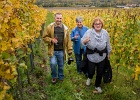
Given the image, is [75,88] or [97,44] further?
[75,88]

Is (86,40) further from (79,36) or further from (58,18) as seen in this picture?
(79,36)

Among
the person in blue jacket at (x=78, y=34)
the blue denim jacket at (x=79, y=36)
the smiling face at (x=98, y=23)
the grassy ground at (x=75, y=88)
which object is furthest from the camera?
the blue denim jacket at (x=79, y=36)

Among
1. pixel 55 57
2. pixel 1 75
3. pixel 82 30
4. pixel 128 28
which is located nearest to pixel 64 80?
pixel 55 57

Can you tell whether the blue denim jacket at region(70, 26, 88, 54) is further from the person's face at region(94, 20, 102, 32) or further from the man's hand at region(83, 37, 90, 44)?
the person's face at region(94, 20, 102, 32)

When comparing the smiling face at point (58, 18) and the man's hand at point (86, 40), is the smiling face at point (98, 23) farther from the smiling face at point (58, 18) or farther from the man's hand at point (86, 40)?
the smiling face at point (58, 18)

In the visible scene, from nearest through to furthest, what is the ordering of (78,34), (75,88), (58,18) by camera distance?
1. (58,18)
2. (75,88)
3. (78,34)

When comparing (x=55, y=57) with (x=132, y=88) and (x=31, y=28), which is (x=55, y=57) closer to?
(x=31, y=28)

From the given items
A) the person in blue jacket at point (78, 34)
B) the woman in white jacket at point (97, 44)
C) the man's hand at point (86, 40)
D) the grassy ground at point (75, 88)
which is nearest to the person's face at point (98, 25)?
the woman in white jacket at point (97, 44)

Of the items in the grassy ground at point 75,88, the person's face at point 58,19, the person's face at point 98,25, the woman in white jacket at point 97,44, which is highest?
the person's face at point 58,19

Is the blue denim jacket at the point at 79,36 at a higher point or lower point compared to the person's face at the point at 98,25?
lower

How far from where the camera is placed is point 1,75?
237 cm

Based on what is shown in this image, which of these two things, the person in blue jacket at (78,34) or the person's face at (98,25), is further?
the person in blue jacket at (78,34)

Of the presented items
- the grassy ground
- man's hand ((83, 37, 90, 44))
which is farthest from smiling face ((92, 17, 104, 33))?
the grassy ground

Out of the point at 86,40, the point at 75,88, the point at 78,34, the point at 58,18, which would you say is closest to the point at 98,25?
the point at 86,40
